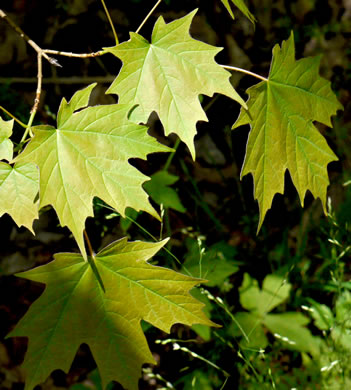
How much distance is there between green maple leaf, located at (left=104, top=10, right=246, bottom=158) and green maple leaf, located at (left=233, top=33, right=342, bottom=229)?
0.15 meters

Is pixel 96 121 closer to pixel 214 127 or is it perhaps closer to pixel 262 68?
pixel 214 127

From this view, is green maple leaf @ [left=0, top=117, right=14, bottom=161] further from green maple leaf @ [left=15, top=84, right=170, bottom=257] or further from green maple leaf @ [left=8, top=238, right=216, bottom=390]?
green maple leaf @ [left=8, top=238, right=216, bottom=390]

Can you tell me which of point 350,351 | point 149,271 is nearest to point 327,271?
point 350,351

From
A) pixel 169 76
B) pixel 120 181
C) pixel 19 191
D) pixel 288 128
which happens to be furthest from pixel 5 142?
pixel 288 128

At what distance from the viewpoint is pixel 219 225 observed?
6.86 ft

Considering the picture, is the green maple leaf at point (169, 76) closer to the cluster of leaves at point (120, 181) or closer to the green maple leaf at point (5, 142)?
the cluster of leaves at point (120, 181)

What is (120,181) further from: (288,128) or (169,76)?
(288,128)

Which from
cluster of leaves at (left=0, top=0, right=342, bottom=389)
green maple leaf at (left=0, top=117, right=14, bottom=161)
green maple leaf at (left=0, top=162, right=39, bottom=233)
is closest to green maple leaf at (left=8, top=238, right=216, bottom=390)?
cluster of leaves at (left=0, top=0, right=342, bottom=389)

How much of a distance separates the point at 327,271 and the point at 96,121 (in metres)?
1.35

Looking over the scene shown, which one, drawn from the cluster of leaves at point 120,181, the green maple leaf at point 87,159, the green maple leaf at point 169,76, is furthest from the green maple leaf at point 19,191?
the green maple leaf at point 169,76

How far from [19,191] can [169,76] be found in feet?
1.47

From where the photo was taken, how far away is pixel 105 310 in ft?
3.75

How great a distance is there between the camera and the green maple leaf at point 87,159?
992 mm

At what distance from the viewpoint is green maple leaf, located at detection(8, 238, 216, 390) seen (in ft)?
3.67
